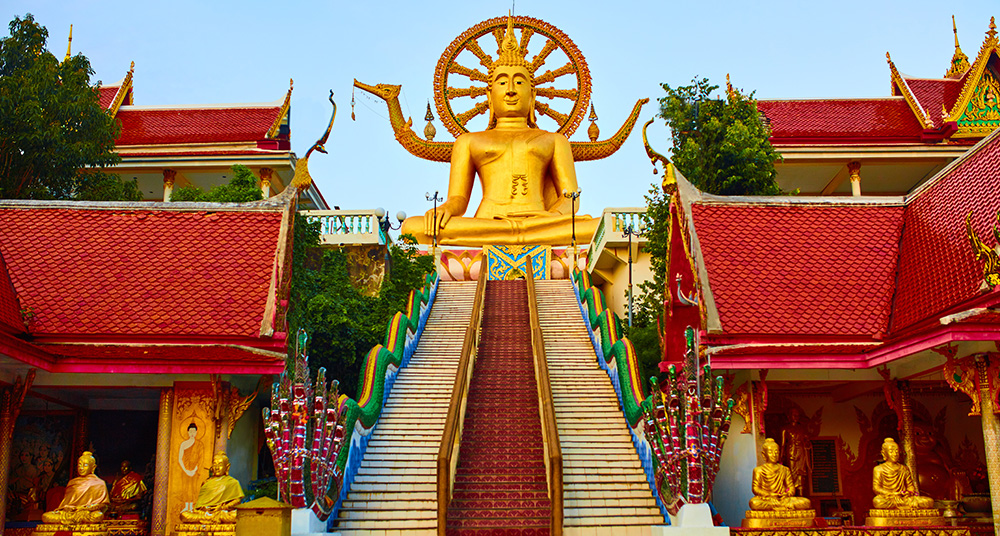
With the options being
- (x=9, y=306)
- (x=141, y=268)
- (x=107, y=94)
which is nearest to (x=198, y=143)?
(x=107, y=94)

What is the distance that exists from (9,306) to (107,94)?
16.2 meters

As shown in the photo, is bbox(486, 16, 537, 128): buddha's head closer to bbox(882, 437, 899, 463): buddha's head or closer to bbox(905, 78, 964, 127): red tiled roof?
bbox(905, 78, 964, 127): red tiled roof

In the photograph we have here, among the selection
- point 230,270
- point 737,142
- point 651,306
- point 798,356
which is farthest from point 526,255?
point 798,356

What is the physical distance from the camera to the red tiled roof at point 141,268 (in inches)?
478

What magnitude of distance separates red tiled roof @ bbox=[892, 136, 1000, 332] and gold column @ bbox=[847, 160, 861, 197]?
8.26m

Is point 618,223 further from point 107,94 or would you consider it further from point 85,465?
point 107,94

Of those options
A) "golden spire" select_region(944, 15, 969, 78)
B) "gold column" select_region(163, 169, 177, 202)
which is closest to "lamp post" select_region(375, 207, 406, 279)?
"gold column" select_region(163, 169, 177, 202)

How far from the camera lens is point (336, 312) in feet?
51.6

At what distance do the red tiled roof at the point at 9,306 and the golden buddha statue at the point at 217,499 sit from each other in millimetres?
2788

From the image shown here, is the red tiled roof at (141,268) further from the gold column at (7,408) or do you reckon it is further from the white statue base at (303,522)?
the white statue base at (303,522)

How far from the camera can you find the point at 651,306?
57.0 feet

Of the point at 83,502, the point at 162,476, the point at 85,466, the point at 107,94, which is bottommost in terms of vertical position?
the point at 83,502

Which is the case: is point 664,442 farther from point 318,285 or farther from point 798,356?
point 318,285

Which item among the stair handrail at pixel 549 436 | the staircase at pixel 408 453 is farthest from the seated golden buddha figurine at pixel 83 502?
the stair handrail at pixel 549 436
